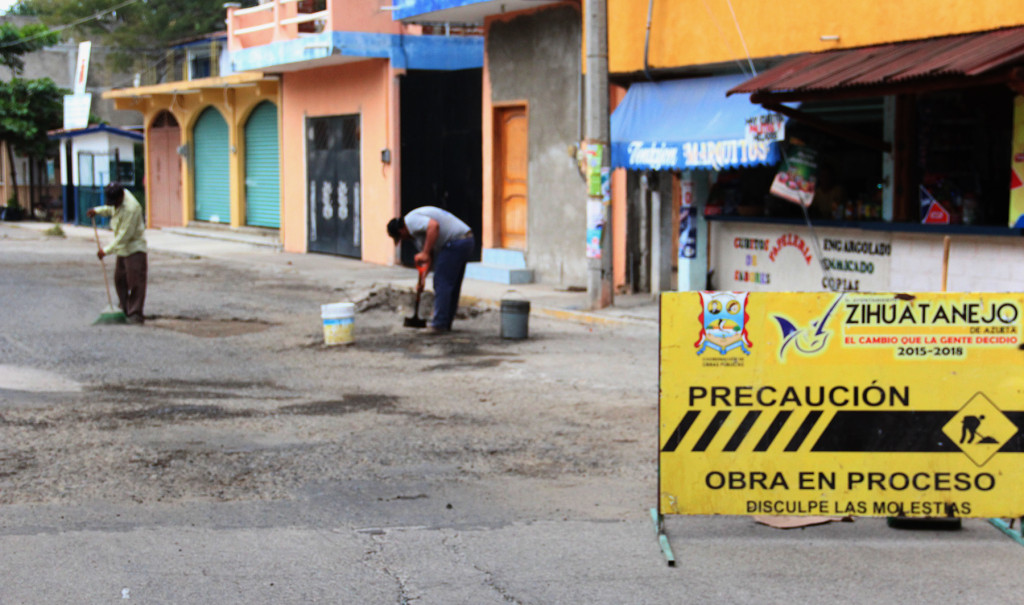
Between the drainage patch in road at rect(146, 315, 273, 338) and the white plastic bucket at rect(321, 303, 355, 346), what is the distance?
1.59m

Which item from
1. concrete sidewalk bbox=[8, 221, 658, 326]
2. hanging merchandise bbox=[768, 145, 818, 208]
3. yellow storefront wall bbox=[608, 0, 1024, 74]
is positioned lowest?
concrete sidewalk bbox=[8, 221, 658, 326]

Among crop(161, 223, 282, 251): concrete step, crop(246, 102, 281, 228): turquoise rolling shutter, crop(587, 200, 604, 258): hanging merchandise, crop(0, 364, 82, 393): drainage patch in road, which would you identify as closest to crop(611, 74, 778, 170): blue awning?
crop(587, 200, 604, 258): hanging merchandise

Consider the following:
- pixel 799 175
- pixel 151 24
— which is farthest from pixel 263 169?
pixel 151 24

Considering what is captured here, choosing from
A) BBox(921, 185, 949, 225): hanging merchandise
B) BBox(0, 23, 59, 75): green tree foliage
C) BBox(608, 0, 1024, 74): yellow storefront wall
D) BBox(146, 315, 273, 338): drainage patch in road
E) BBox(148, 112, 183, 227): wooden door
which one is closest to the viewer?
BBox(608, 0, 1024, 74): yellow storefront wall

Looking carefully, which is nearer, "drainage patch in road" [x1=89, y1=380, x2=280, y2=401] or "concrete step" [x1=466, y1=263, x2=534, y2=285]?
"drainage patch in road" [x1=89, y1=380, x2=280, y2=401]

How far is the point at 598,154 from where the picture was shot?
14.7 meters

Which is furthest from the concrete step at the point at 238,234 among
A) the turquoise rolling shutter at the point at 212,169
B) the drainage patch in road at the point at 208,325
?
the drainage patch in road at the point at 208,325

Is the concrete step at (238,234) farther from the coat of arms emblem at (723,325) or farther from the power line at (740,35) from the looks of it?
the coat of arms emblem at (723,325)

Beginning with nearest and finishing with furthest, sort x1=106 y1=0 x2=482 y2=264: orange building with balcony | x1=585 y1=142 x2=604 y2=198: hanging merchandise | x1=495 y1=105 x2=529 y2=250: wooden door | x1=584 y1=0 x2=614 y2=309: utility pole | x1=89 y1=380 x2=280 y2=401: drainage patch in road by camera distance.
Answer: x1=89 y1=380 x2=280 y2=401: drainage patch in road < x1=584 y1=0 x2=614 y2=309: utility pole < x1=585 y1=142 x2=604 y2=198: hanging merchandise < x1=495 y1=105 x2=529 y2=250: wooden door < x1=106 y1=0 x2=482 y2=264: orange building with balcony

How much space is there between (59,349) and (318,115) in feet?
48.9

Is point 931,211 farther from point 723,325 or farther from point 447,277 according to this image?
point 723,325

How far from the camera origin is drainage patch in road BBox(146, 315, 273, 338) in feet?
43.8

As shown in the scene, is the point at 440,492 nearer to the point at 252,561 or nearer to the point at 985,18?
the point at 252,561

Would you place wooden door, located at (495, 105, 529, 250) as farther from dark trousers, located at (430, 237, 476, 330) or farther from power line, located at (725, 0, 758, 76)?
dark trousers, located at (430, 237, 476, 330)
